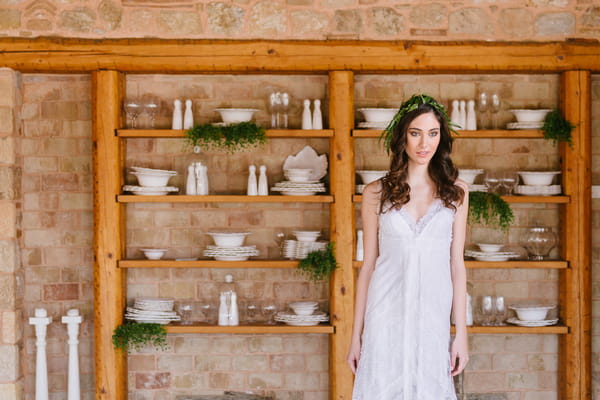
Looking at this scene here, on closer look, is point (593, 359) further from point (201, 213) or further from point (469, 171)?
point (201, 213)

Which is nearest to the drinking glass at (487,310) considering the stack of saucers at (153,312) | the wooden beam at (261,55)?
the wooden beam at (261,55)

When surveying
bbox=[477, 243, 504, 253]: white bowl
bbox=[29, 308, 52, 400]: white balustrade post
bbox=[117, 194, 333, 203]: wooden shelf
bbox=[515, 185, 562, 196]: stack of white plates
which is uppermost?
bbox=[515, 185, 562, 196]: stack of white plates

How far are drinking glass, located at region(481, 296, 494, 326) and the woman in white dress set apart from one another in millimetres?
1651

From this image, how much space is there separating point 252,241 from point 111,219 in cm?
88

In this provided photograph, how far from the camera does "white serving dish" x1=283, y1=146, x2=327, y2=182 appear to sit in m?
4.36

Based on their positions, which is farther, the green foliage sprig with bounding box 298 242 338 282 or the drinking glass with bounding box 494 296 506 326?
the drinking glass with bounding box 494 296 506 326

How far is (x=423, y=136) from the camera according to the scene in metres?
2.55

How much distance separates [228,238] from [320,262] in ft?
1.93

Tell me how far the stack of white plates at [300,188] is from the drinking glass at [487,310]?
119 cm

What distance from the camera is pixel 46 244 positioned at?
4.38m

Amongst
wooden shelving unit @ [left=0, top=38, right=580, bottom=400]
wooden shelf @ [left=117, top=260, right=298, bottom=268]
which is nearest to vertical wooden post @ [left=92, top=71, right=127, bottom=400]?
wooden shelving unit @ [left=0, top=38, right=580, bottom=400]

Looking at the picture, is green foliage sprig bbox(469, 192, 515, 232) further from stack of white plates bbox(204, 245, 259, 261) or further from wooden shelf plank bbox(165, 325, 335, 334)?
stack of white plates bbox(204, 245, 259, 261)

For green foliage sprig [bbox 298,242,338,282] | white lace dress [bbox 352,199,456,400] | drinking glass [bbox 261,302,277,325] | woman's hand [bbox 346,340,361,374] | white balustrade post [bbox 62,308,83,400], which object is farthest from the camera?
drinking glass [bbox 261,302,277,325]

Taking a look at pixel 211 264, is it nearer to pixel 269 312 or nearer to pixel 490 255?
pixel 269 312
